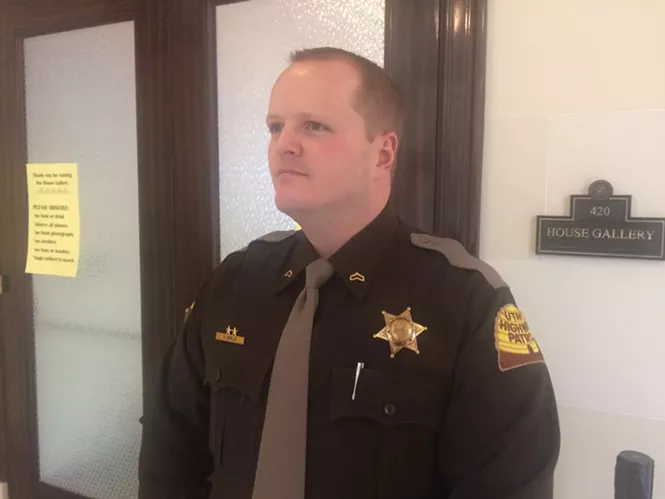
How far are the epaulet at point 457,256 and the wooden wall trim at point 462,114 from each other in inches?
4.6

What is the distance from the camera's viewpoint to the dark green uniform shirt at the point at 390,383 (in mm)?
825

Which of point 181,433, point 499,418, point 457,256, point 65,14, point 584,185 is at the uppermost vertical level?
point 65,14

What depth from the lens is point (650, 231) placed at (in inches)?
37.4

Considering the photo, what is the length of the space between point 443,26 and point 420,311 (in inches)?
20.4

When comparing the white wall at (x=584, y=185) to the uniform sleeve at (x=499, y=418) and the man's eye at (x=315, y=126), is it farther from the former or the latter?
the man's eye at (x=315, y=126)

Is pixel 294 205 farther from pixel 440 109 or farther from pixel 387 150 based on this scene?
pixel 440 109

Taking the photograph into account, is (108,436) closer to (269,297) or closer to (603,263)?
(269,297)

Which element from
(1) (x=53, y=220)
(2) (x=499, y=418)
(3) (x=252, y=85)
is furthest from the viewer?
(1) (x=53, y=220)

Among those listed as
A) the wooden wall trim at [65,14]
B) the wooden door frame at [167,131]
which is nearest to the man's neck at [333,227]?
the wooden door frame at [167,131]

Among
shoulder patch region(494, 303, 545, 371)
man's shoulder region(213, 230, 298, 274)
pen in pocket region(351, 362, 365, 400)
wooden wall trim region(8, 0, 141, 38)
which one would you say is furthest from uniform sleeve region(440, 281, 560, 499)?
wooden wall trim region(8, 0, 141, 38)

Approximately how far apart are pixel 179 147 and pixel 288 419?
2.48ft

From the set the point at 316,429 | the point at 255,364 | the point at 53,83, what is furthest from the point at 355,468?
the point at 53,83

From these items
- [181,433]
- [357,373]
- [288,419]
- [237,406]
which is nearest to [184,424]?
[181,433]

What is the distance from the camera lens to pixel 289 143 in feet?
2.94
